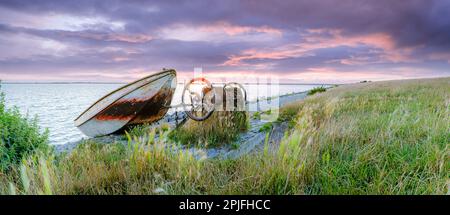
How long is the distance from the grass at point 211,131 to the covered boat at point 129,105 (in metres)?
2.07

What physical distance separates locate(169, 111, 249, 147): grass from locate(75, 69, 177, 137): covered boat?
207cm

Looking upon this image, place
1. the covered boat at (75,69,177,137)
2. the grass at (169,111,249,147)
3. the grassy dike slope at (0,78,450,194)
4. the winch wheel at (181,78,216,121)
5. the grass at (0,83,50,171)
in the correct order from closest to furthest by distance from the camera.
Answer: the grassy dike slope at (0,78,450,194) < the grass at (0,83,50,171) < the winch wheel at (181,78,216,121) < the grass at (169,111,249,147) < the covered boat at (75,69,177,137)

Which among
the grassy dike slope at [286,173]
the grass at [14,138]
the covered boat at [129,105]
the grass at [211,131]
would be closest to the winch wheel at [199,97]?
the grass at [211,131]

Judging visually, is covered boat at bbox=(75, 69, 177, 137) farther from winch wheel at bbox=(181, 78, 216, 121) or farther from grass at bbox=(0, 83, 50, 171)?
grass at bbox=(0, 83, 50, 171)

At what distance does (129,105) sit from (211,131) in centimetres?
346

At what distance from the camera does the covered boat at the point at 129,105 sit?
26.5 feet

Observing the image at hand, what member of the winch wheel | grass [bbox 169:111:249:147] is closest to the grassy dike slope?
grass [bbox 169:111:249:147]

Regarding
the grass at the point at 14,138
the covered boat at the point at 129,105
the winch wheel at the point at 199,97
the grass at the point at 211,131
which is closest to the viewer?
the grass at the point at 14,138

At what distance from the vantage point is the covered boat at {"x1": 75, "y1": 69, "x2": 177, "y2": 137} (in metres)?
8.08

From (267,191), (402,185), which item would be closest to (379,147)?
(402,185)

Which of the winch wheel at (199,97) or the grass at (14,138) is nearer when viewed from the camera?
the grass at (14,138)

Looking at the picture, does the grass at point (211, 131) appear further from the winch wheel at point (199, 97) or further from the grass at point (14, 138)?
the grass at point (14, 138)

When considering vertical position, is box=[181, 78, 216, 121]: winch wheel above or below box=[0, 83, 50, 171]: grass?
above
